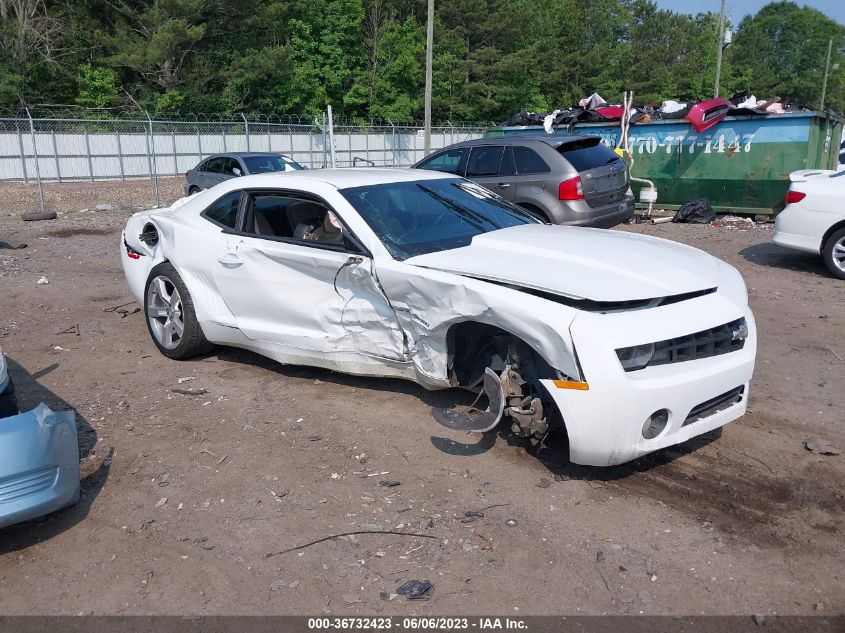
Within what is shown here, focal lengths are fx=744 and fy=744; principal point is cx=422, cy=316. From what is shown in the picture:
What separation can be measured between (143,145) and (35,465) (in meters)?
28.8

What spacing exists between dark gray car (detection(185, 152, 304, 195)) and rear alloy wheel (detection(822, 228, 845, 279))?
441 inches

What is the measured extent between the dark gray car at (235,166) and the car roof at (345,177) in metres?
11.2

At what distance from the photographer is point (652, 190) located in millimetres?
13422

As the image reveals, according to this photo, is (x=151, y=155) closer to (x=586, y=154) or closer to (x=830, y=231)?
(x=586, y=154)

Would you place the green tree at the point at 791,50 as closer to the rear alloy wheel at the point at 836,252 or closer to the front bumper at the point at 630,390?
the rear alloy wheel at the point at 836,252

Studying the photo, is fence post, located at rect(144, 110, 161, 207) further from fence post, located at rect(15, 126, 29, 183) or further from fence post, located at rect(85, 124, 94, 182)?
fence post, located at rect(15, 126, 29, 183)

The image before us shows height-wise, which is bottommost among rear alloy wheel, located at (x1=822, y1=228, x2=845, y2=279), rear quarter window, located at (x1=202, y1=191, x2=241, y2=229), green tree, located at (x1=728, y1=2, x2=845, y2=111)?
rear alloy wheel, located at (x1=822, y1=228, x2=845, y2=279)

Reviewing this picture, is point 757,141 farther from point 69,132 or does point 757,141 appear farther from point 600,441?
point 69,132

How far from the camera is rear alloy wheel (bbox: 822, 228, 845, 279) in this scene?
867 centimetres

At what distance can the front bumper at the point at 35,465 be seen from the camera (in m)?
3.06

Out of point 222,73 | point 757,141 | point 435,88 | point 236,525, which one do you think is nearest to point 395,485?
point 236,525

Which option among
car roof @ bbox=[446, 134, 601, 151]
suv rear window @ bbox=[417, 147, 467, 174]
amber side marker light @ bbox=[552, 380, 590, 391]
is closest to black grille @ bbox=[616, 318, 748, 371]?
amber side marker light @ bbox=[552, 380, 590, 391]

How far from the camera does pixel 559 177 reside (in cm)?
931

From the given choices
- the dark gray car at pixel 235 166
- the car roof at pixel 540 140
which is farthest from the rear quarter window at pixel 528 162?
the dark gray car at pixel 235 166
